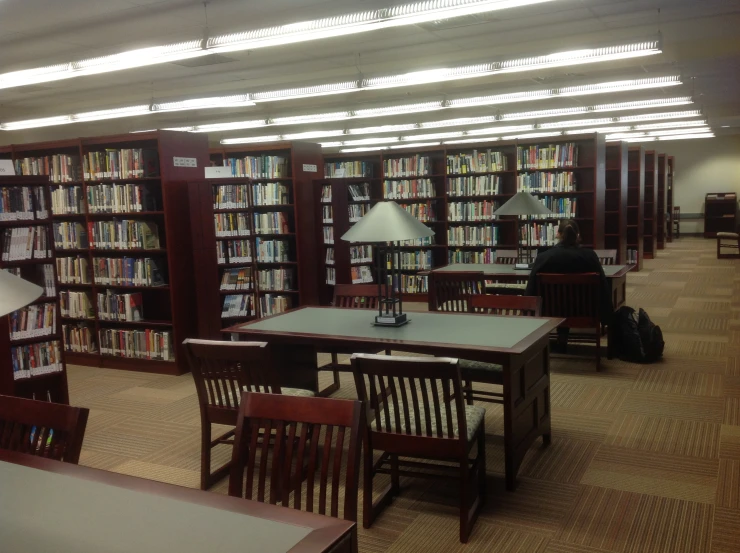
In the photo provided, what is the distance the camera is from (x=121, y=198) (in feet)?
20.0

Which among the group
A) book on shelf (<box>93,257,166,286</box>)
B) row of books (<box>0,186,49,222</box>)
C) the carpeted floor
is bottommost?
the carpeted floor

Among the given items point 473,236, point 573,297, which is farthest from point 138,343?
point 473,236

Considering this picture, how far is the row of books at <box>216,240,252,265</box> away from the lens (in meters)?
6.52

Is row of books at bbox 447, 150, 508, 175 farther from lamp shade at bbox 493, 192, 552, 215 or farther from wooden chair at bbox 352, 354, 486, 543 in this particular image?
wooden chair at bbox 352, 354, 486, 543

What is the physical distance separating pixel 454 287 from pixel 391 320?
180 centimetres

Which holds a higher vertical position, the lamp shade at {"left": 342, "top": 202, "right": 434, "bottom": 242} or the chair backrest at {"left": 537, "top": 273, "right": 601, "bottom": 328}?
the lamp shade at {"left": 342, "top": 202, "right": 434, "bottom": 242}

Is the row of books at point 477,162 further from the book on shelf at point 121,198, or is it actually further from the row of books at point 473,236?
Answer: the book on shelf at point 121,198

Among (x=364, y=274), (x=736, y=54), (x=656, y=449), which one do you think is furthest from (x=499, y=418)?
(x=736, y=54)

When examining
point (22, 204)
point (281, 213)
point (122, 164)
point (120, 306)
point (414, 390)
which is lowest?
point (120, 306)

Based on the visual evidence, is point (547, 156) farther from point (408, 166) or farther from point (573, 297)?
point (573, 297)

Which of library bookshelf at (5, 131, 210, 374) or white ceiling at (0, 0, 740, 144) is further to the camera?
white ceiling at (0, 0, 740, 144)

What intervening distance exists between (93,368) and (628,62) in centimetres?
795

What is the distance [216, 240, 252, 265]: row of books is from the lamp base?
2.86 m

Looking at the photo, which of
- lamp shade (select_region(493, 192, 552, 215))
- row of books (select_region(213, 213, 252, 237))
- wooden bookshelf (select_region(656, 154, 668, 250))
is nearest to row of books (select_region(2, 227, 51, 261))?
row of books (select_region(213, 213, 252, 237))
